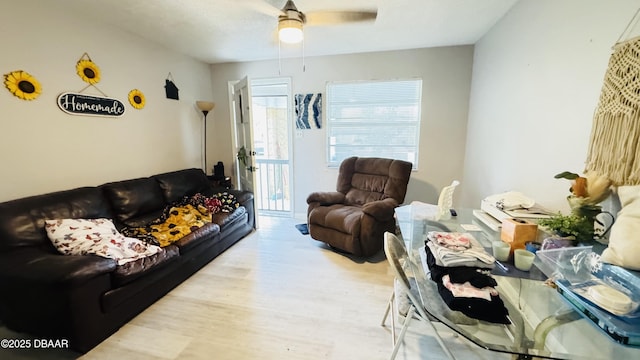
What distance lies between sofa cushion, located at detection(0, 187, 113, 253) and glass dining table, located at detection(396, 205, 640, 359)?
2654 millimetres

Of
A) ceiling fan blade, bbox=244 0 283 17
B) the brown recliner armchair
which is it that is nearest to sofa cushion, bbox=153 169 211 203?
the brown recliner armchair

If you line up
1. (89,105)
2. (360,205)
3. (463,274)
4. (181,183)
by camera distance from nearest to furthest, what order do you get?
(463,274)
(89,105)
(181,183)
(360,205)

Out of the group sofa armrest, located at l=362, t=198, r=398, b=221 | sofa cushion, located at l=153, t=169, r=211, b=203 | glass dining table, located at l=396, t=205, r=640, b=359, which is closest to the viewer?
glass dining table, located at l=396, t=205, r=640, b=359

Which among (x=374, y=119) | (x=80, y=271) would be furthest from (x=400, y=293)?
(x=374, y=119)

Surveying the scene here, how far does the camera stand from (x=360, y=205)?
343 centimetres

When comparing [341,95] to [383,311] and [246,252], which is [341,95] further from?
[383,311]

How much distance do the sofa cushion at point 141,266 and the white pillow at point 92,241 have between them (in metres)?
0.04

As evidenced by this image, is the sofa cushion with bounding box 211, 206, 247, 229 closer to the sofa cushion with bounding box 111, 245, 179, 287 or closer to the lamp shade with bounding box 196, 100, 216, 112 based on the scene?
the sofa cushion with bounding box 111, 245, 179, 287

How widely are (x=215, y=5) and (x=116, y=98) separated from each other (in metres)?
1.55

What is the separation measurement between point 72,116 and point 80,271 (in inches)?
64.3

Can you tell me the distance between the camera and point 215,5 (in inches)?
88.1

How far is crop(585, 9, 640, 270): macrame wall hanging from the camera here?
978 millimetres

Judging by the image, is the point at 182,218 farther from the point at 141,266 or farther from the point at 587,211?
the point at 587,211

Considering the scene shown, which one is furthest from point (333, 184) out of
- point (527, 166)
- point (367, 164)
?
point (527, 166)
